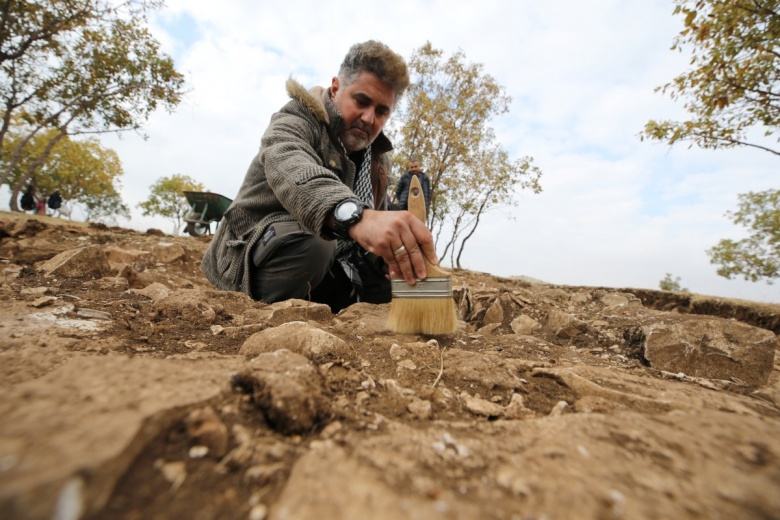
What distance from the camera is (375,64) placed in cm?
289

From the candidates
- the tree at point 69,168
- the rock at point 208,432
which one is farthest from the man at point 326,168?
the tree at point 69,168

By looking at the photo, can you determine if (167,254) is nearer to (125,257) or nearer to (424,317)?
(125,257)

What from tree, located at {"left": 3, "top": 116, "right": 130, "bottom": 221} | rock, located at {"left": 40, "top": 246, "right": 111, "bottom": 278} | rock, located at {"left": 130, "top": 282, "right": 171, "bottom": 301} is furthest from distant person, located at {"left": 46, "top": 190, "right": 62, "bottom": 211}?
rock, located at {"left": 130, "top": 282, "right": 171, "bottom": 301}

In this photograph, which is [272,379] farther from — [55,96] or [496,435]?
[55,96]

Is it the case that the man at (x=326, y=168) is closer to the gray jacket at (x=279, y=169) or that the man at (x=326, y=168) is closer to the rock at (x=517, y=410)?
the gray jacket at (x=279, y=169)

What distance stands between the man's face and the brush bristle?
188 centimetres

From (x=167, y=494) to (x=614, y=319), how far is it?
2.63 metres

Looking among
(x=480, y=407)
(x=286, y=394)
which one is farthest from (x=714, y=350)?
(x=286, y=394)

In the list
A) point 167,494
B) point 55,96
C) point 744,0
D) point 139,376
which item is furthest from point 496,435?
point 55,96

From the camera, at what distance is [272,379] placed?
0.75m

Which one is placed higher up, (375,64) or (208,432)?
(375,64)

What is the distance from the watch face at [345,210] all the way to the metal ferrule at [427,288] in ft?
1.30

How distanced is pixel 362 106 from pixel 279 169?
1.27 metres

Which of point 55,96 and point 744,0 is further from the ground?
point 744,0
